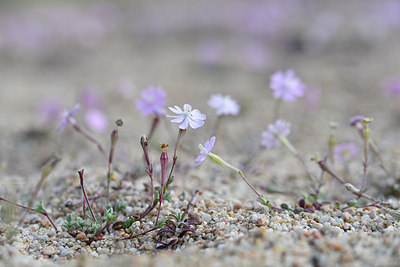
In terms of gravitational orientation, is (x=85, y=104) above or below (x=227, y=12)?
below

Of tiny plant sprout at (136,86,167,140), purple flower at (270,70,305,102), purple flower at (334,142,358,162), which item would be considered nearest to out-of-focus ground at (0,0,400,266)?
purple flower at (334,142,358,162)

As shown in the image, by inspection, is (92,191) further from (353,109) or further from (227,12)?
(227,12)

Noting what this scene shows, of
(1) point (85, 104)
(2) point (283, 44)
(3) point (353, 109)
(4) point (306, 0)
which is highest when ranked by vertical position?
(4) point (306, 0)

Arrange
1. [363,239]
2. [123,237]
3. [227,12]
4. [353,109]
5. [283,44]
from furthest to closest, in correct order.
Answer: [227,12] < [283,44] < [353,109] < [123,237] < [363,239]

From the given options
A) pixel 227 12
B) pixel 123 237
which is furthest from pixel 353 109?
pixel 227 12

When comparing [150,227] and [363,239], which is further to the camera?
[150,227]

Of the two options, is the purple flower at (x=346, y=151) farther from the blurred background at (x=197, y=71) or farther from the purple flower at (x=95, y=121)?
the purple flower at (x=95, y=121)
